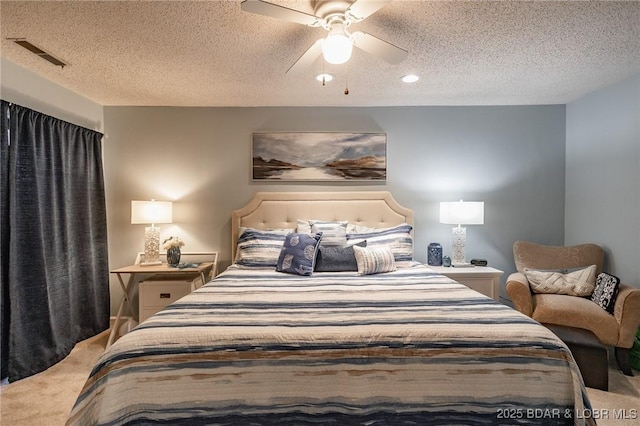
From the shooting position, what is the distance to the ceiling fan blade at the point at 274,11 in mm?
1463

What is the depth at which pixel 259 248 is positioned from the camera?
2875 millimetres

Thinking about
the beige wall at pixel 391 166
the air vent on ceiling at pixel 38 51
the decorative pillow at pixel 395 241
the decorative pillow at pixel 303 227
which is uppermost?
the air vent on ceiling at pixel 38 51

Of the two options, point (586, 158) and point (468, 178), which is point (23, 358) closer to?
point (468, 178)

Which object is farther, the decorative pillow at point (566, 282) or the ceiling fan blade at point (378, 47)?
the decorative pillow at point (566, 282)

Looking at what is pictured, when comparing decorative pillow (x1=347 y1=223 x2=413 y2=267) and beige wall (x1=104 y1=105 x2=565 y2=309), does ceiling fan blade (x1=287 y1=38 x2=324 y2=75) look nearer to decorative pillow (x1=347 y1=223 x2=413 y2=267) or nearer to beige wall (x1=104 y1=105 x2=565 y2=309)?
beige wall (x1=104 y1=105 x2=565 y2=309)

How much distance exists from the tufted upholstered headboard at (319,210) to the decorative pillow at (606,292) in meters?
1.65

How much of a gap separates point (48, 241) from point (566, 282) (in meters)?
4.50

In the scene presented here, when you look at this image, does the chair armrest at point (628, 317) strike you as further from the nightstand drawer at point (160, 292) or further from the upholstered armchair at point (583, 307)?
the nightstand drawer at point (160, 292)

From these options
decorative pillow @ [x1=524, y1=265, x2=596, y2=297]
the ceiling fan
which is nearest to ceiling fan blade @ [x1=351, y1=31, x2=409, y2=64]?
the ceiling fan

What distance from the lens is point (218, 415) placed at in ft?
4.24

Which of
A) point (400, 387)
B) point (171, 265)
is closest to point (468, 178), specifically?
point (400, 387)

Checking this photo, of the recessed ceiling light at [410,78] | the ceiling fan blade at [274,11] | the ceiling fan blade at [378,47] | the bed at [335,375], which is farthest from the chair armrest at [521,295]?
the ceiling fan blade at [274,11]

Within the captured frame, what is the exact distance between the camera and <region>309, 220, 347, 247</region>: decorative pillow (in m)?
2.90

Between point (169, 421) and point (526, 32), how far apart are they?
9.65 ft
